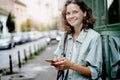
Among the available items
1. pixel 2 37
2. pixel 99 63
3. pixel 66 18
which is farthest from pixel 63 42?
pixel 2 37

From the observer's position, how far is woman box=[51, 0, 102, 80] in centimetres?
295

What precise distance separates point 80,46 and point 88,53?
132mm

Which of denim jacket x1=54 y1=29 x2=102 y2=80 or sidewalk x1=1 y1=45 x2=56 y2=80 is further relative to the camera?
sidewalk x1=1 y1=45 x2=56 y2=80

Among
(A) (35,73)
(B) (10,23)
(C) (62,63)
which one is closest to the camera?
(C) (62,63)

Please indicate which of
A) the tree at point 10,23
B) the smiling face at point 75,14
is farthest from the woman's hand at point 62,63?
the tree at point 10,23

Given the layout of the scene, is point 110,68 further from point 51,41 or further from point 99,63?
point 51,41

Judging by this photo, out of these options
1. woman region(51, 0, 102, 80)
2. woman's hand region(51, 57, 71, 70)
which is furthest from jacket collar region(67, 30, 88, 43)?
woman's hand region(51, 57, 71, 70)

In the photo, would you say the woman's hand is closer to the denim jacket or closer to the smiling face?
the denim jacket

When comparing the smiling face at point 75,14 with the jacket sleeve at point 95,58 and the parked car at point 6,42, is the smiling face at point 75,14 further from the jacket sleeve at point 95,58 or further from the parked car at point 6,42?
the parked car at point 6,42

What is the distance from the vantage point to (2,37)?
1318 inches

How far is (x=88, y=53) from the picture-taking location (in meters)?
3.00

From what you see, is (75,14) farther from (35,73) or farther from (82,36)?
(35,73)

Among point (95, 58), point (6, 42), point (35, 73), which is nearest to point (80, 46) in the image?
point (95, 58)

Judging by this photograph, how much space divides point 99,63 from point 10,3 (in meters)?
66.1
